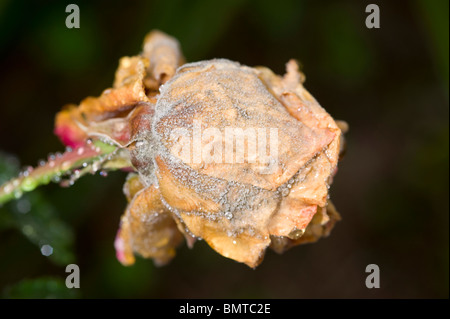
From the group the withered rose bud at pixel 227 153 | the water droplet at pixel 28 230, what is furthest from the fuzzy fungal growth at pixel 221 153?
the water droplet at pixel 28 230

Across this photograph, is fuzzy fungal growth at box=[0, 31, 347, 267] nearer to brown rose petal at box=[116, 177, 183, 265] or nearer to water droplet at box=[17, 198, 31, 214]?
brown rose petal at box=[116, 177, 183, 265]

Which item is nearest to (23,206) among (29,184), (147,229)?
(29,184)

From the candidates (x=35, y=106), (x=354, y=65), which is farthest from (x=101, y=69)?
(x=354, y=65)

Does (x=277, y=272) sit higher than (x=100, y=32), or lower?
lower

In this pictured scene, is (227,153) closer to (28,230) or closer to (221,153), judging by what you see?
(221,153)

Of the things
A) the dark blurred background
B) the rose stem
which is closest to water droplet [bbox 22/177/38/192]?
the rose stem

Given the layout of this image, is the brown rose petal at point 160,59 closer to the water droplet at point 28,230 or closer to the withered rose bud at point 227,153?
the withered rose bud at point 227,153

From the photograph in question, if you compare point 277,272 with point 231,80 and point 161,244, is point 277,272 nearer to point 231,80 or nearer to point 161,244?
point 161,244
